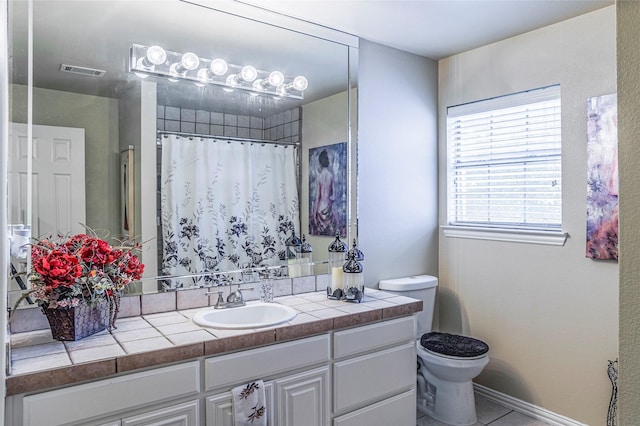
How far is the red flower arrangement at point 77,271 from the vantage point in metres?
1.59

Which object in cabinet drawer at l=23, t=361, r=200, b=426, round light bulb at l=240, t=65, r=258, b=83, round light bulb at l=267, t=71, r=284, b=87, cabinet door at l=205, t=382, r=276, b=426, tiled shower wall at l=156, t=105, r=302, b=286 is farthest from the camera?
round light bulb at l=267, t=71, r=284, b=87

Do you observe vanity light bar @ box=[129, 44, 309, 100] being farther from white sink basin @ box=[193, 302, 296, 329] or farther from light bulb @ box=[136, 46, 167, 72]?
white sink basin @ box=[193, 302, 296, 329]

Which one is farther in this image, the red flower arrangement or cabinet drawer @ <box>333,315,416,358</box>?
cabinet drawer @ <box>333,315,416,358</box>

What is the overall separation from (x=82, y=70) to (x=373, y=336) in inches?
73.7

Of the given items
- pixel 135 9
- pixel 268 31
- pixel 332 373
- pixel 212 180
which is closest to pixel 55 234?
pixel 212 180

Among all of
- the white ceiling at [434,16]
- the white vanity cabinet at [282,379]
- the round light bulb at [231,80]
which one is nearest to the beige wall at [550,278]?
the white ceiling at [434,16]

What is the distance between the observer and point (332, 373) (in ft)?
6.80

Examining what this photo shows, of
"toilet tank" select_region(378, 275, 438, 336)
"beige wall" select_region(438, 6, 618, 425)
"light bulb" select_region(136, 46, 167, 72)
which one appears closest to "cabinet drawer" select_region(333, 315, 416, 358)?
"toilet tank" select_region(378, 275, 438, 336)

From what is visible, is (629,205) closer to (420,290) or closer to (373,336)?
(373,336)

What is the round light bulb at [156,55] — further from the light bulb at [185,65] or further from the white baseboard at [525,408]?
the white baseboard at [525,408]

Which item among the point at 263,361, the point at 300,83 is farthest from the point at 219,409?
the point at 300,83

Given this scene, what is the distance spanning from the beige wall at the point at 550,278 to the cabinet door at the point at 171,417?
2.16m

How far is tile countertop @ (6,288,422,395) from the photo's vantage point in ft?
4.70

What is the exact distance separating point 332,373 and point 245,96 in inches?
60.7
